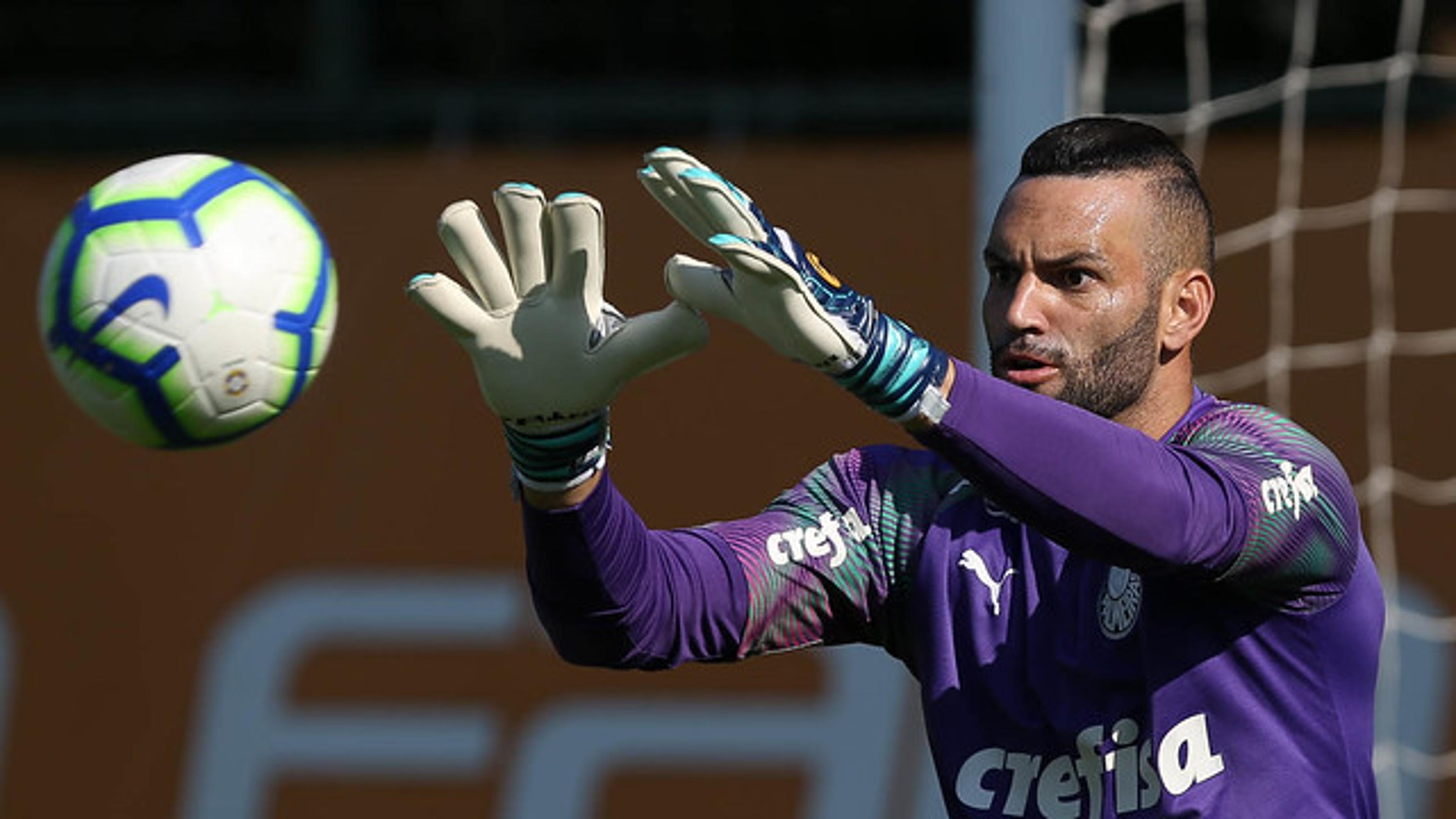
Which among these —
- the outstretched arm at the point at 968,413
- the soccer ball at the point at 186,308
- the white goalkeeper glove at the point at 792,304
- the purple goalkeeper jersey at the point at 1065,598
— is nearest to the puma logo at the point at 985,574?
the purple goalkeeper jersey at the point at 1065,598

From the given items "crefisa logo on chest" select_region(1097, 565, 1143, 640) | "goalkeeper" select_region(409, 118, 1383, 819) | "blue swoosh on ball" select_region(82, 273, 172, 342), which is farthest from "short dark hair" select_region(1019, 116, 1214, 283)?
"blue swoosh on ball" select_region(82, 273, 172, 342)

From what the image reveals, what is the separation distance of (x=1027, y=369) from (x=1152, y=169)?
14.7 inches

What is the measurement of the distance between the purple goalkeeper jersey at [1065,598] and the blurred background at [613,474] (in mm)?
2521

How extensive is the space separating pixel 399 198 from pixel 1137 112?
210 centimetres

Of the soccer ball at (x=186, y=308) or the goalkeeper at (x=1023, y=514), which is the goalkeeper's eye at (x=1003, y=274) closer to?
the goalkeeper at (x=1023, y=514)

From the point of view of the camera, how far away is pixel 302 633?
6.55 metres

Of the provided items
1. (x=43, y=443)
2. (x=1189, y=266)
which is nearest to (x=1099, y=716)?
(x=1189, y=266)

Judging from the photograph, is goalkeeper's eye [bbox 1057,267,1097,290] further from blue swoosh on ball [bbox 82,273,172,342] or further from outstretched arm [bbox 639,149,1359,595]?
blue swoosh on ball [bbox 82,273,172,342]

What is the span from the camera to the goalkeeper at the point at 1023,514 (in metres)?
2.97

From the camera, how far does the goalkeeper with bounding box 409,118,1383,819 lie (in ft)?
9.76

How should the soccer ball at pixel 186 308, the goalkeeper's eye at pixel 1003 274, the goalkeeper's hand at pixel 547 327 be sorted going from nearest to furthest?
the goalkeeper's hand at pixel 547 327, the goalkeeper's eye at pixel 1003 274, the soccer ball at pixel 186 308

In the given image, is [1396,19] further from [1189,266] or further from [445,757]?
[1189,266]

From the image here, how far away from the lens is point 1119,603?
11.3 ft

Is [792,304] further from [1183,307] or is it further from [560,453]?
[1183,307]
